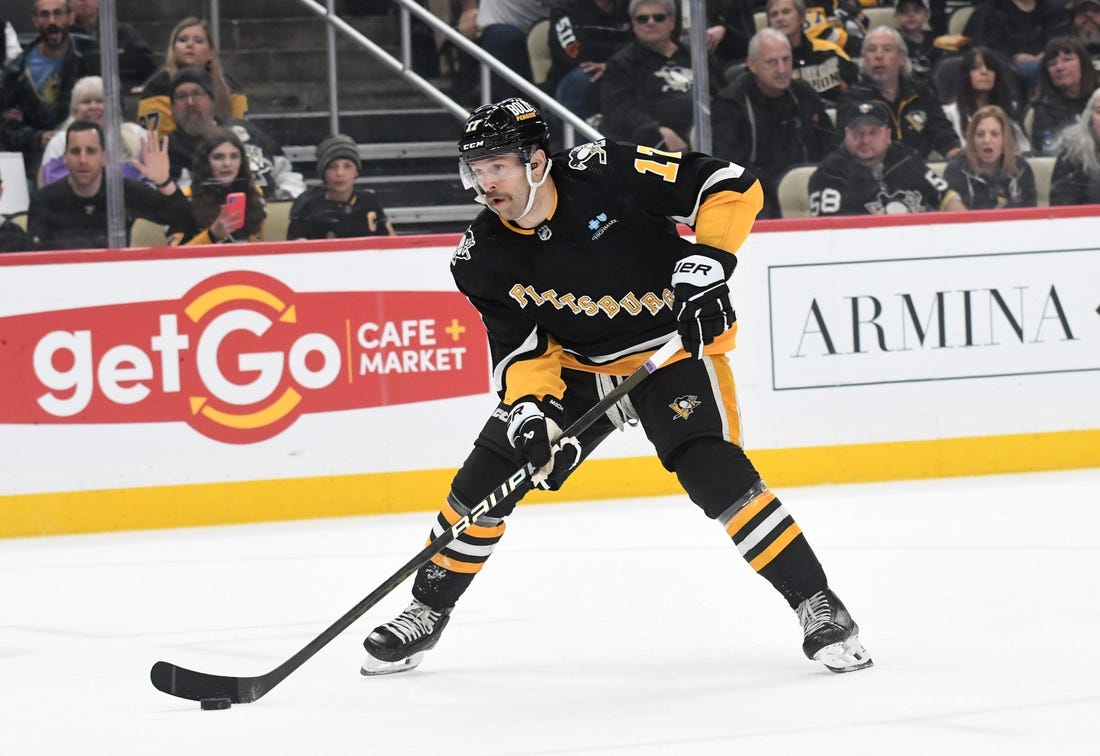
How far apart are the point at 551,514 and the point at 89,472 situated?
1.41 meters

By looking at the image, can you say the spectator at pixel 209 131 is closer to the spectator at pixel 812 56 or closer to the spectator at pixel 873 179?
the spectator at pixel 873 179

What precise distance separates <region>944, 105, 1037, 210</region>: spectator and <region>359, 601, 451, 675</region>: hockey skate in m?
3.11

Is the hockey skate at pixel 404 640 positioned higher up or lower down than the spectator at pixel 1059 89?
lower down

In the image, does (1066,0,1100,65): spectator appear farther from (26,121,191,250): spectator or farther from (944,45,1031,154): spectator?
(26,121,191,250): spectator

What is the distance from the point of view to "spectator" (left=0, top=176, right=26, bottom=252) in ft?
15.9

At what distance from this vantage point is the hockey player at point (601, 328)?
9.12 feet

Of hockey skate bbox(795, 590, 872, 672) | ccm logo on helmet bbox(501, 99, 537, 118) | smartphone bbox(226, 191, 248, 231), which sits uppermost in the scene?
ccm logo on helmet bbox(501, 99, 537, 118)

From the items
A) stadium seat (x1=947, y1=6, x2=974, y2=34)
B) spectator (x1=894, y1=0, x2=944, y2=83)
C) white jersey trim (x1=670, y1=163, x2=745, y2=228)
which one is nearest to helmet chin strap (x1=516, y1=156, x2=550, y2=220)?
white jersey trim (x1=670, y1=163, x2=745, y2=228)

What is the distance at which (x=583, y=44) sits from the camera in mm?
5652

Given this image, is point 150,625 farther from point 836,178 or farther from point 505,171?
point 836,178

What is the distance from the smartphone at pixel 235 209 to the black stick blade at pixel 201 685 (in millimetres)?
2478

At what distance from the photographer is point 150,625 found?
3600 millimetres

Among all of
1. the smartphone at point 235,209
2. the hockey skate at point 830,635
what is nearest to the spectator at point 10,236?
the smartphone at point 235,209

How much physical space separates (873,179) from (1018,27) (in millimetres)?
1239
